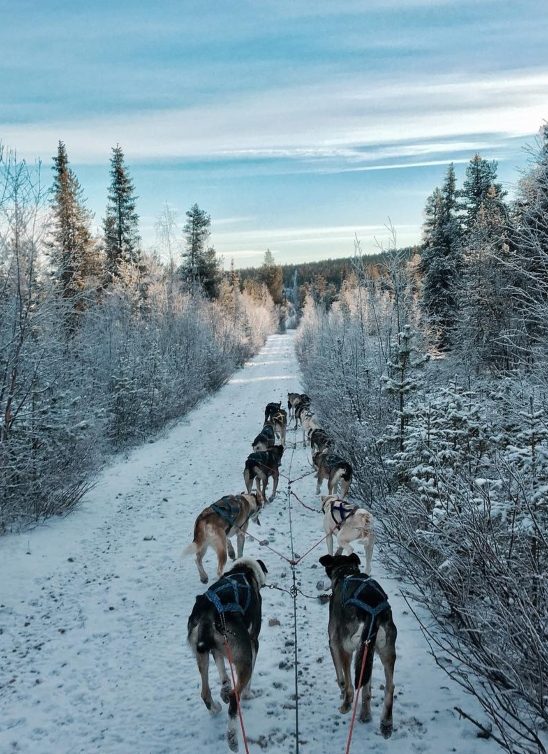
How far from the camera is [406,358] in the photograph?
7.71 metres

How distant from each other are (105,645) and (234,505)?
2.08 m

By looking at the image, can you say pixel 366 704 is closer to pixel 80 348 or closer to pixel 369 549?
pixel 369 549

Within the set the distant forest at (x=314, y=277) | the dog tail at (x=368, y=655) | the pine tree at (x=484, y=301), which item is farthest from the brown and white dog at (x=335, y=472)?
the distant forest at (x=314, y=277)

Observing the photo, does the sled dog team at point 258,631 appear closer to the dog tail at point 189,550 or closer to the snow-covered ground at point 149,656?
the snow-covered ground at point 149,656

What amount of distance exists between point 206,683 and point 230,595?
639 millimetres

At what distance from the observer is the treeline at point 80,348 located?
7473 mm

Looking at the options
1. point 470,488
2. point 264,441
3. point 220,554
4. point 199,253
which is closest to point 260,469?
point 264,441

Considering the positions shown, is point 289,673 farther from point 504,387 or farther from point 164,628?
point 504,387

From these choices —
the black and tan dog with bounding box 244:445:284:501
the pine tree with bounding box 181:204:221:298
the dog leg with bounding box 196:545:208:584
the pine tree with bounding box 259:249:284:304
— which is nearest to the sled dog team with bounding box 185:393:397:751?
the dog leg with bounding box 196:545:208:584

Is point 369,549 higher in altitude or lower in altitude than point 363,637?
lower

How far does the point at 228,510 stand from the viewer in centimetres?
580

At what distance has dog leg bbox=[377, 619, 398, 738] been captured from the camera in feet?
10.9

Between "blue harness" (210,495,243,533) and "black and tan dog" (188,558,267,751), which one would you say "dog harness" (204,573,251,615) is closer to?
"black and tan dog" (188,558,267,751)

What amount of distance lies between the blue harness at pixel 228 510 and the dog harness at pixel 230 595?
176cm
